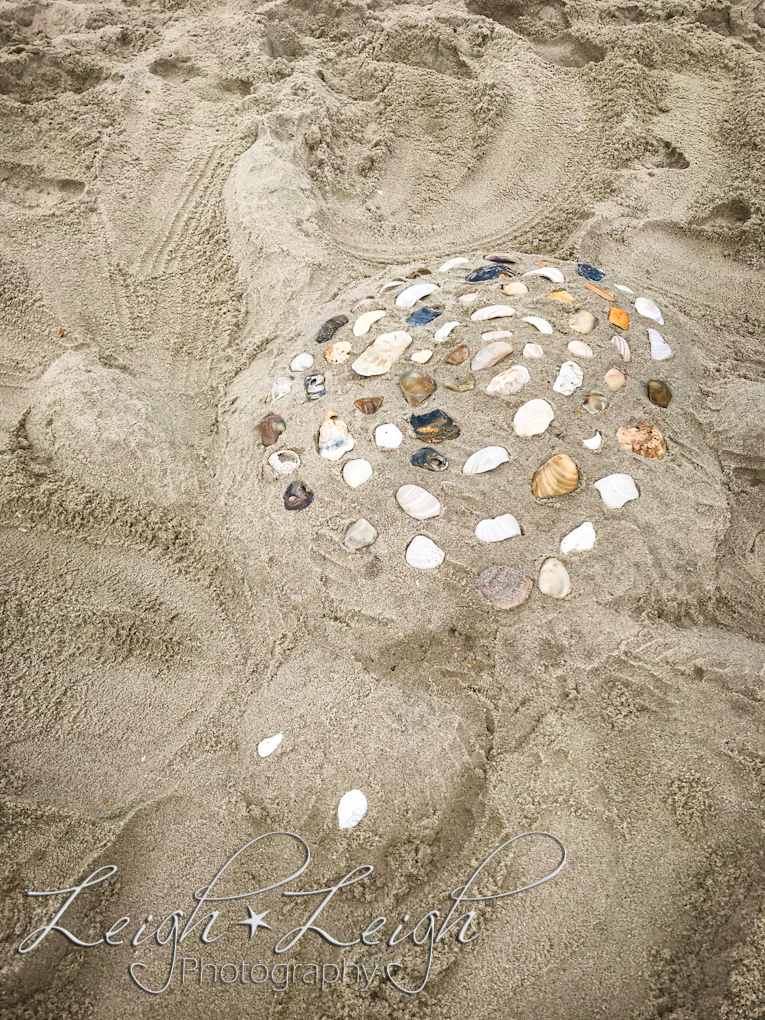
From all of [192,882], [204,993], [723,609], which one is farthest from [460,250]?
[204,993]

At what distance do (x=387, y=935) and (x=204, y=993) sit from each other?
0.46 metres

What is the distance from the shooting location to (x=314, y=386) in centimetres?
247

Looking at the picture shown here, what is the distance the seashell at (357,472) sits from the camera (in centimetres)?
217

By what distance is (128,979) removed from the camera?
62.3 inches

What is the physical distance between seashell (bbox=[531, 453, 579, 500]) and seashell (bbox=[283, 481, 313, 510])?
0.75 meters

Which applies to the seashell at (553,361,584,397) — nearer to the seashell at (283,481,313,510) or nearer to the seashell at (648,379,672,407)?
the seashell at (648,379,672,407)

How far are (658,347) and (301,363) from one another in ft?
4.47

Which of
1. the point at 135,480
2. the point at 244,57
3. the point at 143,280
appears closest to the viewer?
the point at 135,480

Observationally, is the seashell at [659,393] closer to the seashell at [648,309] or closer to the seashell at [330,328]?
the seashell at [648,309]

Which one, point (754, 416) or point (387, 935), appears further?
point (754, 416)

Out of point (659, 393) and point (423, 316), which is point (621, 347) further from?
point (423, 316)

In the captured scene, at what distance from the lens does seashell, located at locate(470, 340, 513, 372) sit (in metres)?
2.26

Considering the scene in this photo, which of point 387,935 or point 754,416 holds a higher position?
point 754,416

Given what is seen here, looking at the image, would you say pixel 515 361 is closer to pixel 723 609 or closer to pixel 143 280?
pixel 723 609
